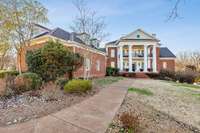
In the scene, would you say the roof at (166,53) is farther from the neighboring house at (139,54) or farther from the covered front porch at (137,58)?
the covered front porch at (137,58)

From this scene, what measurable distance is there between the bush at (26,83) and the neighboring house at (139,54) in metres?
Result: 30.6

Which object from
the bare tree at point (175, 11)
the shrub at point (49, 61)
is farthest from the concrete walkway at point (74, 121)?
the shrub at point (49, 61)

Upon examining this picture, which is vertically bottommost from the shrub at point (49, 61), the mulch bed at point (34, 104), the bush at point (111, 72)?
the mulch bed at point (34, 104)

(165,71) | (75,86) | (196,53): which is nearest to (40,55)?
(75,86)

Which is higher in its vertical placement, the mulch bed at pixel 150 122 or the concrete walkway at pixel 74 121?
the concrete walkway at pixel 74 121

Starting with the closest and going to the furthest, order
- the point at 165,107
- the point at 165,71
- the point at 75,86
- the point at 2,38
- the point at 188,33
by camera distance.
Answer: the point at 165,107 → the point at 75,86 → the point at 188,33 → the point at 2,38 → the point at 165,71

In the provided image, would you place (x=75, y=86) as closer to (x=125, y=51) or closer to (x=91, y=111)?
(x=91, y=111)

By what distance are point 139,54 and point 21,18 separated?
29.3 metres

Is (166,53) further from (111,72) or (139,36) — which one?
(111,72)

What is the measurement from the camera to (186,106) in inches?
439

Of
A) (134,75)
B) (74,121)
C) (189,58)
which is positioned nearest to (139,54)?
(134,75)

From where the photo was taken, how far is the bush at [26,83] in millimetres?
11917

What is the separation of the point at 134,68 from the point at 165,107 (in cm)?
3540

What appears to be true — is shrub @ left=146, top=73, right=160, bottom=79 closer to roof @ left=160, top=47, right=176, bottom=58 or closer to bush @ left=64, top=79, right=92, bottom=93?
roof @ left=160, top=47, right=176, bottom=58
